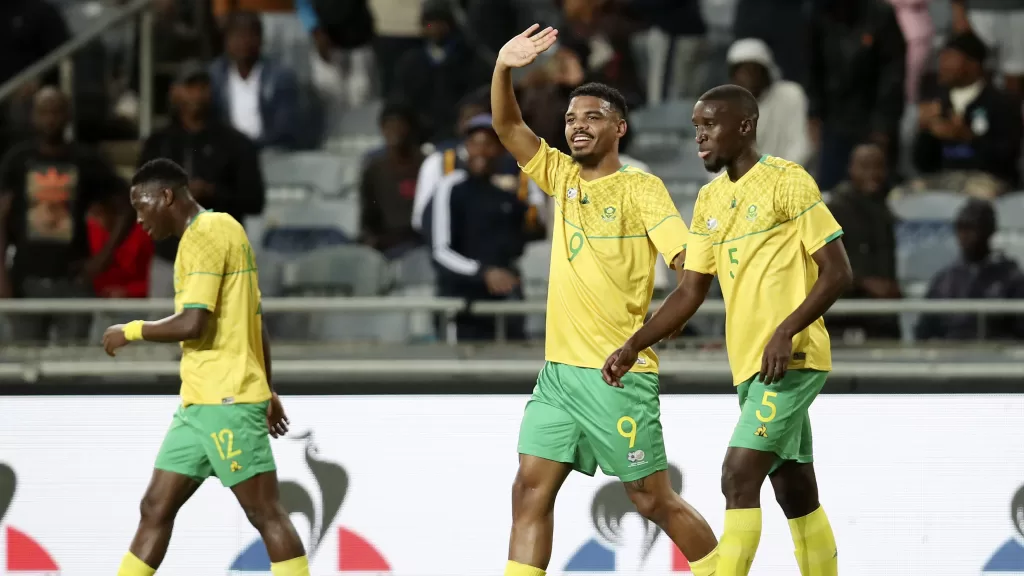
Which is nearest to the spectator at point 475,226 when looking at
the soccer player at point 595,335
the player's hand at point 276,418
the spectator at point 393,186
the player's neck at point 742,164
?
the spectator at point 393,186

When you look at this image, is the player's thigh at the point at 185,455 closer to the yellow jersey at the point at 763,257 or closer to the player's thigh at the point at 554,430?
the player's thigh at the point at 554,430

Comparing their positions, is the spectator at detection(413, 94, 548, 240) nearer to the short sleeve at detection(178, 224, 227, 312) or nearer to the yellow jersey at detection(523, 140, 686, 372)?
the short sleeve at detection(178, 224, 227, 312)

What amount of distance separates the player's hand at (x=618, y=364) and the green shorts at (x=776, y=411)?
441 millimetres

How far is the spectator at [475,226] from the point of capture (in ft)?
25.8

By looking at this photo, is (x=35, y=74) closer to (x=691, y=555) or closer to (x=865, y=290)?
(x=865, y=290)

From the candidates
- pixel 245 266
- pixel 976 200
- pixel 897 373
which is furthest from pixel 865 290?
pixel 245 266

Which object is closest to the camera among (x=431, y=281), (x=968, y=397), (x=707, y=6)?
(x=968, y=397)

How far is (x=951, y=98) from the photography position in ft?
32.5

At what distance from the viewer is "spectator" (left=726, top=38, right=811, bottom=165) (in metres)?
8.78

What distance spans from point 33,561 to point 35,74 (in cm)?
493

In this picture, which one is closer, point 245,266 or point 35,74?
point 245,266

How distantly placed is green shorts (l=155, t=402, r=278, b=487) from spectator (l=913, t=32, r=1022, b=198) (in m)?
6.02

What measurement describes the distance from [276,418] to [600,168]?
66.6 inches

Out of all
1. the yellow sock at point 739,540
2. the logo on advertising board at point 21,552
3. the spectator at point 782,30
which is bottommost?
the logo on advertising board at point 21,552
